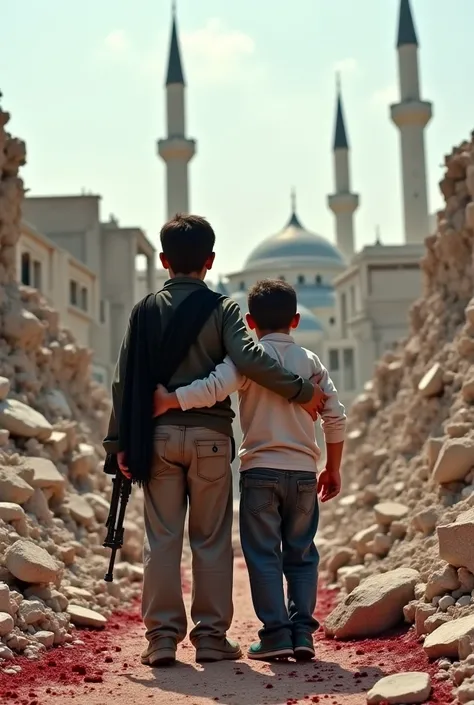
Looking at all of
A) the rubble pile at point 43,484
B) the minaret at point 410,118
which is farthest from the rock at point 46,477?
the minaret at point 410,118

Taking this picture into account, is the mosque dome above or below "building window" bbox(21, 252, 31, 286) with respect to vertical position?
above

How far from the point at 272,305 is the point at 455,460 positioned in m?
1.46

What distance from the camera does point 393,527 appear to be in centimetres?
535

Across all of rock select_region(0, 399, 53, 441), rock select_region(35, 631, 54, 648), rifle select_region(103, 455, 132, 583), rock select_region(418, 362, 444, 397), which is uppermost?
rock select_region(418, 362, 444, 397)

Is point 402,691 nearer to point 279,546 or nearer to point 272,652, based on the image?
point 272,652

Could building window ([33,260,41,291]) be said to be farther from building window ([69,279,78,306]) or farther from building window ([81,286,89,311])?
building window ([81,286,89,311])

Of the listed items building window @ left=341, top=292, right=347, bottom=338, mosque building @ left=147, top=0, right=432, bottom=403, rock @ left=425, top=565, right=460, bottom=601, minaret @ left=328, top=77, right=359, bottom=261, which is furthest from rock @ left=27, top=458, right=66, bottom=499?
minaret @ left=328, top=77, right=359, bottom=261

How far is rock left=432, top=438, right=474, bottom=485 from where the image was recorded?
4617 mm

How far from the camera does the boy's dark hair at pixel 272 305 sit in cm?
370

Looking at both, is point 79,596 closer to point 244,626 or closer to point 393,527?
point 244,626

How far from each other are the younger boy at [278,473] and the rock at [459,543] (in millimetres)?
435

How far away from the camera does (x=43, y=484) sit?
16.9 ft

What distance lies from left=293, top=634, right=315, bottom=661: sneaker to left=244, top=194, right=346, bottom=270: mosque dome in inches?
1733

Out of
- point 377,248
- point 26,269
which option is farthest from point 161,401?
point 377,248
